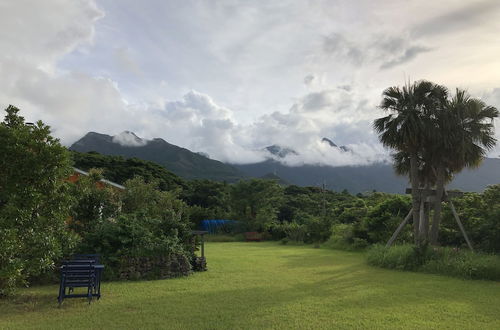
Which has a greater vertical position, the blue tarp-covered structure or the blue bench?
the blue tarp-covered structure

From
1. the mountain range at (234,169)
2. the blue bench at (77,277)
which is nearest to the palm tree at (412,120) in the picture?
the blue bench at (77,277)

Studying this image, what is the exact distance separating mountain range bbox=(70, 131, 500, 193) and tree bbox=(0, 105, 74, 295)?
42.2 meters

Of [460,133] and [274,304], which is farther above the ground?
[460,133]

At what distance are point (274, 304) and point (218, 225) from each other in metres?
28.7

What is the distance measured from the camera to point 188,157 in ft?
321

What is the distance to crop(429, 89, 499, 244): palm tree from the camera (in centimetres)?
1619

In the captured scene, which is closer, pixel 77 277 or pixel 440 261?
pixel 77 277

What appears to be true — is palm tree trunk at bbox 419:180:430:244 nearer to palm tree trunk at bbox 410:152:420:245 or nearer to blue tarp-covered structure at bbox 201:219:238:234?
palm tree trunk at bbox 410:152:420:245

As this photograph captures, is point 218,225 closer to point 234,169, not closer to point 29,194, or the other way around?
point 29,194

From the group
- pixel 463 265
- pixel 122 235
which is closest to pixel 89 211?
pixel 122 235

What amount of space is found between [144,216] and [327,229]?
16031 millimetres

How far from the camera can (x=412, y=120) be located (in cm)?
1619

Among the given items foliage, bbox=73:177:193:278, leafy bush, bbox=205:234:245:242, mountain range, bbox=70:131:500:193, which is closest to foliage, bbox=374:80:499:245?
foliage, bbox=73:177:193:278

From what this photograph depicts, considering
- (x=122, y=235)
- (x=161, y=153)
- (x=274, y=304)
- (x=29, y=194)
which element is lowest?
(x=274, y=304)
